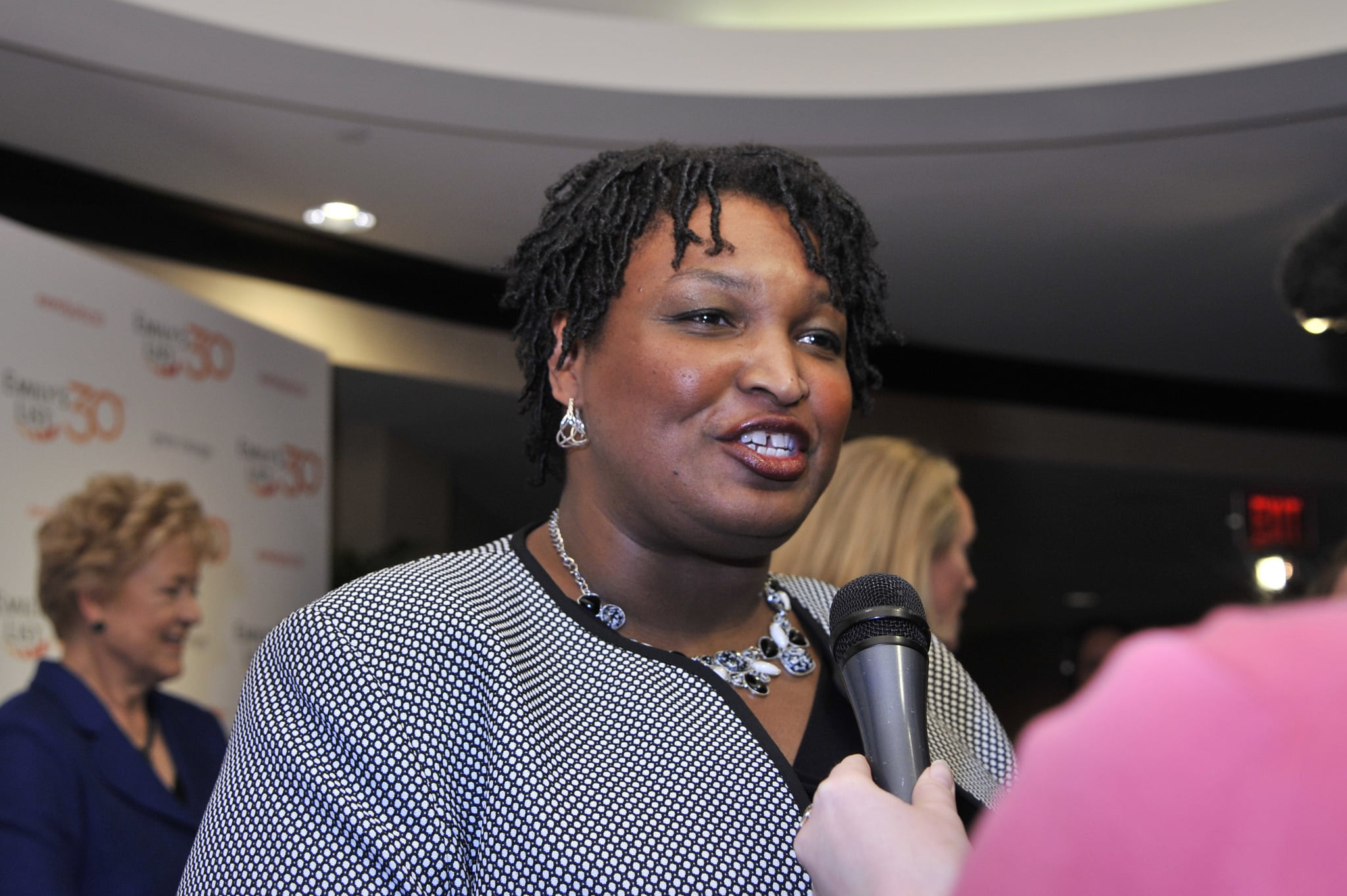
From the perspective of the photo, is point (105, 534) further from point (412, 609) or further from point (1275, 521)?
point (1275, 521)

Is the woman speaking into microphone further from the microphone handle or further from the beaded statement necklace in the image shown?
the microphone handle

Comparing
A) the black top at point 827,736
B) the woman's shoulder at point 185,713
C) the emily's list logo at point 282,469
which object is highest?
the emily's list logo at point 282,469

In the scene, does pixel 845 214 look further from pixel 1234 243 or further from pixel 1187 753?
pixel 1234 243

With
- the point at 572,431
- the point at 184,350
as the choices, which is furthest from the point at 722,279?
the point at 184,350

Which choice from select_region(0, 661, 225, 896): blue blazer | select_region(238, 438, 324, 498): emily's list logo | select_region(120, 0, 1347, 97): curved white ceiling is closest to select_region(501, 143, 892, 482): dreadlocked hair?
select_region(0, 661, 225, 896): blue blazer

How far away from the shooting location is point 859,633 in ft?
4.01

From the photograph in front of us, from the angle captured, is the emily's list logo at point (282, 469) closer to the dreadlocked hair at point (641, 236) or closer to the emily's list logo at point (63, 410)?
the emily's list logo at point (63, 410)

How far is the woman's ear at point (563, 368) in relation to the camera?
1.55 m

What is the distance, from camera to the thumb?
2.85ft

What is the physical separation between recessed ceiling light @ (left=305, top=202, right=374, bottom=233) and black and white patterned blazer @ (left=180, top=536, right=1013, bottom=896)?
380 cm

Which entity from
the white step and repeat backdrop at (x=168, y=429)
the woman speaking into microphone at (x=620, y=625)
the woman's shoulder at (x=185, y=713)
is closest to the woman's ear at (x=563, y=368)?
the woman speaking into microphone at (x=620, y=625)

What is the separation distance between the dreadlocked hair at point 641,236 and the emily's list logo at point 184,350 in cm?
271

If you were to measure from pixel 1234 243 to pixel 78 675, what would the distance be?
428 cm

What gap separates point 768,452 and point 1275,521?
5.82 m
